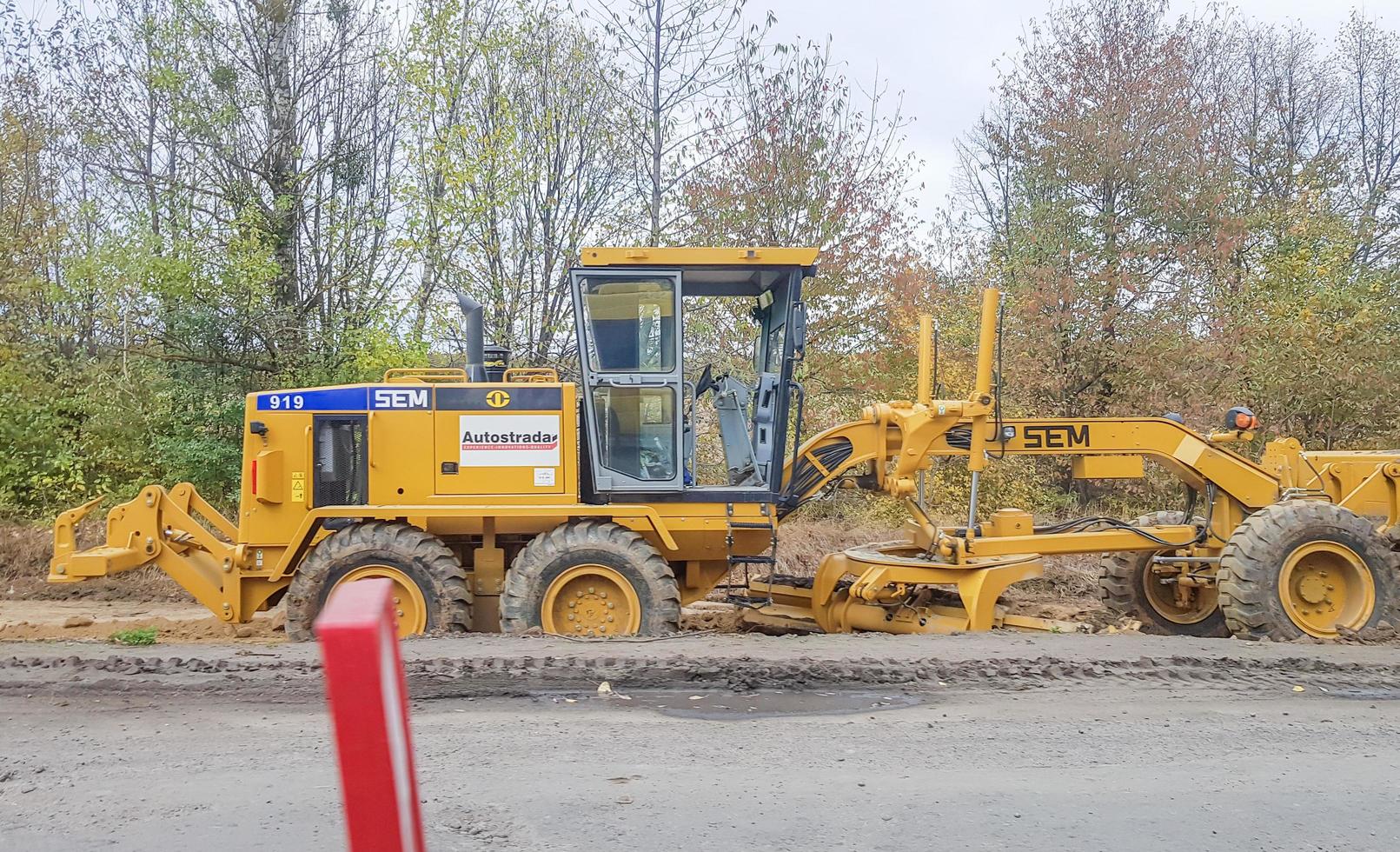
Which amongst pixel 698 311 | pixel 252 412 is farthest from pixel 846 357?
pixel 252 412

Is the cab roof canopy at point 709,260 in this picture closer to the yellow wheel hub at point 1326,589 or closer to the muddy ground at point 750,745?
the muddy ground at point 750,745

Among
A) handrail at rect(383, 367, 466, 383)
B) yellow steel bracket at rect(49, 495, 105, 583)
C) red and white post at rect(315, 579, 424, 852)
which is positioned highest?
handrail at rect(383, 367, 466, 383)

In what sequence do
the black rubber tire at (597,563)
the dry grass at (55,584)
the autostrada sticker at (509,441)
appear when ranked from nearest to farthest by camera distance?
the black rubber tire at (597,563) → the autostrada sticker at (509,441) → the dry grass at (55,584)

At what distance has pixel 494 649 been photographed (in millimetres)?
6648

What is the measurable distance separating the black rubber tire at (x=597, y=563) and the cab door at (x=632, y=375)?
528 mm

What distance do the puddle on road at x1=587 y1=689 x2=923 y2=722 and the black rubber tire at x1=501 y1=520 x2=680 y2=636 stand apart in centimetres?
143

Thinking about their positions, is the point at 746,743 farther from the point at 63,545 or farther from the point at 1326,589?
the point at 63,545

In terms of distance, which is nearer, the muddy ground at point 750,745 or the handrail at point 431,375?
the muddy ground at point 750,745

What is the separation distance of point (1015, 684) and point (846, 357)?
29.5 ft

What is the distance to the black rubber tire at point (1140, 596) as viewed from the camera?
8883 mm

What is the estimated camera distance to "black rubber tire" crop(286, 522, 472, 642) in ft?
24.6

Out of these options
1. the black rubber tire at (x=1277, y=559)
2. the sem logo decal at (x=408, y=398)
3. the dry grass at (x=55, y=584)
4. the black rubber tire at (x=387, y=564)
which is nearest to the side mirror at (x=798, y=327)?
the sem logo decal at (x=408, y=398)

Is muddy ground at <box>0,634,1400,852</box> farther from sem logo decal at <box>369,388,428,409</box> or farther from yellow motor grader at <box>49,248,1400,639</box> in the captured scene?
sem logo decal at <box>369,388,428,409</box>

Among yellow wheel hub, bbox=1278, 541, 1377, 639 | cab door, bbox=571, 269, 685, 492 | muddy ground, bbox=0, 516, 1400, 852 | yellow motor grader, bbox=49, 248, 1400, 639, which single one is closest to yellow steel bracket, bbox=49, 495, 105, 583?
yellow motor grader, bbox=49, 248, 1400, 639
